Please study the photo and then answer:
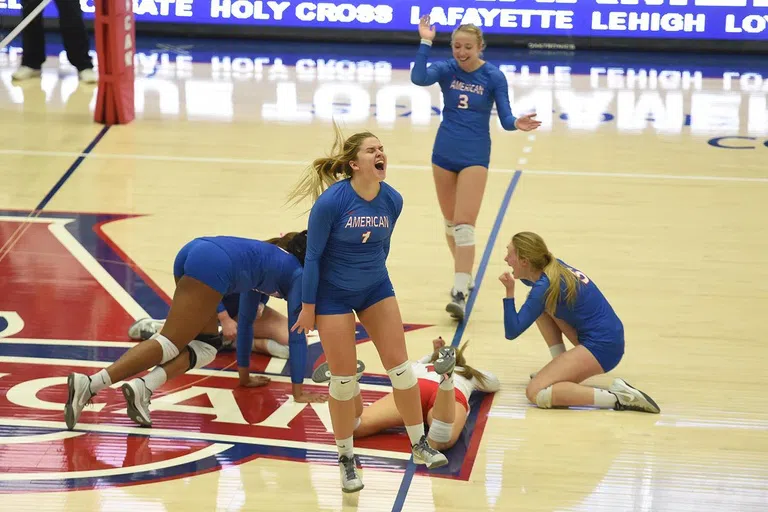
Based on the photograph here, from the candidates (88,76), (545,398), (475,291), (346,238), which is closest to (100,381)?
(346,238)

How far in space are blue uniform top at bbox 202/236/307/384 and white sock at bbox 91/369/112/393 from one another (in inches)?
31.7

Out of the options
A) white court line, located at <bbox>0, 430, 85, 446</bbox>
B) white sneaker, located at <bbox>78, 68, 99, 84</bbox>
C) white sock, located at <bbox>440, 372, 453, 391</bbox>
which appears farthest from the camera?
white sneaker, located at <bbox>78, 68, 99, 84</bbox>

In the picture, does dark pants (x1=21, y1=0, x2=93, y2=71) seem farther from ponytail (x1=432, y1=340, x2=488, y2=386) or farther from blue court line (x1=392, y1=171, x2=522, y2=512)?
ponytail (x1=432, y1=340, x2=488, y2=386)

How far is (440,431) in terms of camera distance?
5.74 metres

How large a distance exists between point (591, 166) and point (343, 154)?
6.72 metres

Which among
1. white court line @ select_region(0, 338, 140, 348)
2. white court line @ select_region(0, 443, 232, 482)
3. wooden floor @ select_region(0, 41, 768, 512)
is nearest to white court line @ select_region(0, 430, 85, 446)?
wooden floor @ select_region(0, 41, 768, 512)

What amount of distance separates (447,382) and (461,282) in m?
2.20

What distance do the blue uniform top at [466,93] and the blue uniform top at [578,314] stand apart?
171cm

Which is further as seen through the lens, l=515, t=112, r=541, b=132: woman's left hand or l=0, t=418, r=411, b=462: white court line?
l=515, t=112, r=541, b=132: woman's left hand

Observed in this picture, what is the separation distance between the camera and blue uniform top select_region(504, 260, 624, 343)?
6285mm

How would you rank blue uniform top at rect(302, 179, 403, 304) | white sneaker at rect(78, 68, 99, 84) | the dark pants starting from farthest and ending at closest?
1. white sneaker at rect(78, 68, 99, 84)
2. the dark pants
3. blue uniform top at rect(302, 179, 403, 304)

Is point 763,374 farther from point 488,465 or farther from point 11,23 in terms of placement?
point 11,23

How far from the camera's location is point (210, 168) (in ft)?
36.9

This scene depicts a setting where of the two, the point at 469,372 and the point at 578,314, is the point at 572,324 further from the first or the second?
the point at 469,372
